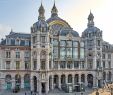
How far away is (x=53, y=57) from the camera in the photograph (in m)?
95.4

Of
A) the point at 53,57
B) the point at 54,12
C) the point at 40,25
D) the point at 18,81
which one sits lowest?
the point at 18,81

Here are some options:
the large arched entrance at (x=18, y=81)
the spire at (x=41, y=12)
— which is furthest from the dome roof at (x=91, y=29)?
the large arched entrance at (x=18, y=81)

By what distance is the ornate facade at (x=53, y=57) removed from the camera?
8900cm

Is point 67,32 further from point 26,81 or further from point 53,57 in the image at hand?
point 26,81

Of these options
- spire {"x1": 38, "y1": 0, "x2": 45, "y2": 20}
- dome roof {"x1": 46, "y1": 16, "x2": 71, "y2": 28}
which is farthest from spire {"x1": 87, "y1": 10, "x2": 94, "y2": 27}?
spire {"x1": 38, "y1": 0, "x2": 45, "y2": 20}

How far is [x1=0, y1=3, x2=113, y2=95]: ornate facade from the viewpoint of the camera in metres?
89.0

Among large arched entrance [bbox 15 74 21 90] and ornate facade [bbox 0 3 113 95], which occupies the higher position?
ornate facade [bbox 0 3 113 95]

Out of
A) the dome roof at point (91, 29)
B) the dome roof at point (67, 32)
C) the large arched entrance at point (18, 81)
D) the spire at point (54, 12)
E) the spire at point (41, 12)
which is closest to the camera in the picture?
the large arched entrance at point (18, 81)

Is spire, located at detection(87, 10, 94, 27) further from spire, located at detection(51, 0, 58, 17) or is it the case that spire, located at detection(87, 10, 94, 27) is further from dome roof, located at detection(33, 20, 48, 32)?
dome roof, located at detection(33, 20, 48, 32)

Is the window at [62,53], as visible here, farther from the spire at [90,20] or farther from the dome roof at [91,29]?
the spire at [90,20]

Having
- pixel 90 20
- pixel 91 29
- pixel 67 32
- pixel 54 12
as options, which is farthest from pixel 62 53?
pixel 90 20

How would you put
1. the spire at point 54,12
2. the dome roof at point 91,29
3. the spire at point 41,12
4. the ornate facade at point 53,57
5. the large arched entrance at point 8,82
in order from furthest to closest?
the spire at point 54,12
the dome roof at point 91,29
the spire at point 41,12
the large arched entrance at point 8,82
the ornate facade at point 53,57

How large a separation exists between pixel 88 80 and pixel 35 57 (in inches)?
1106

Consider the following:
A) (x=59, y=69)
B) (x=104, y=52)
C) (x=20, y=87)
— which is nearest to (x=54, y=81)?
(x=59, y=69)
